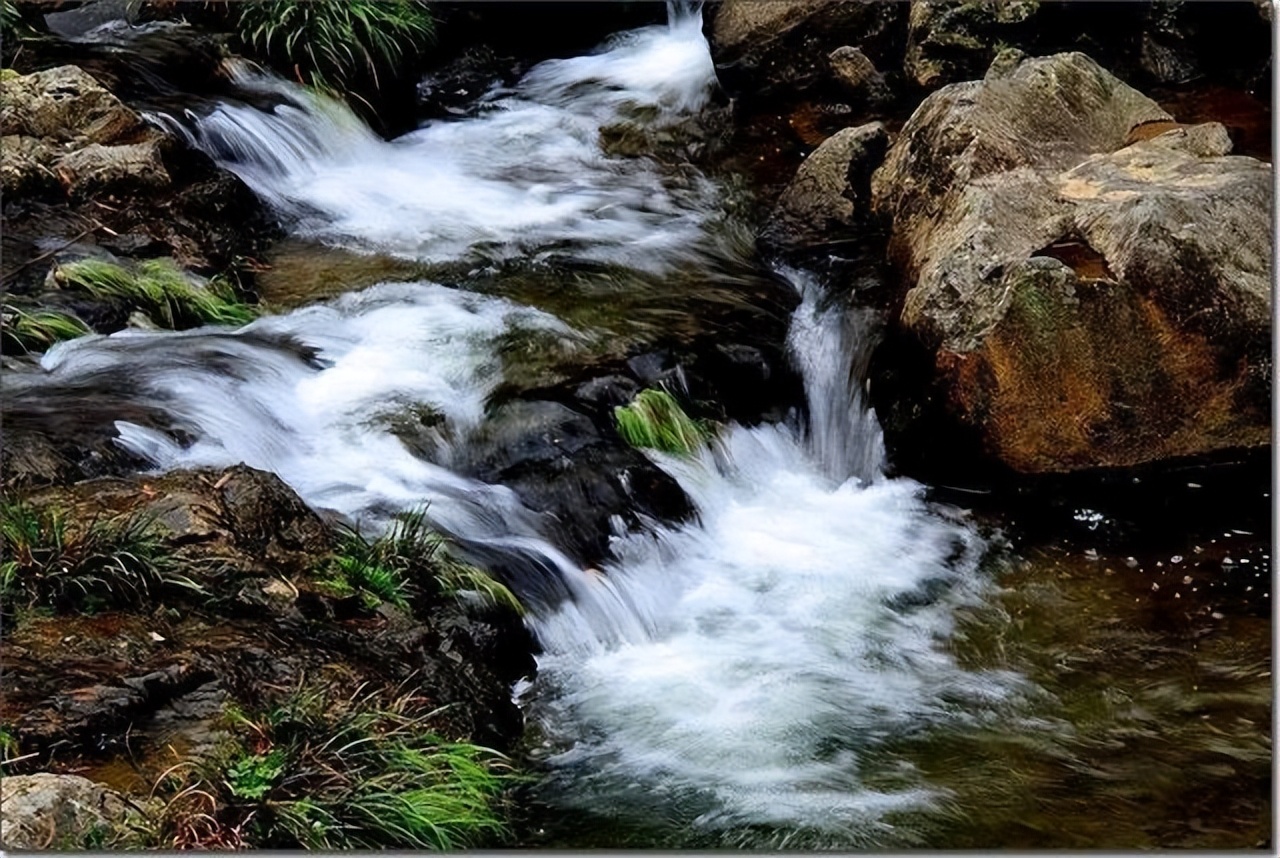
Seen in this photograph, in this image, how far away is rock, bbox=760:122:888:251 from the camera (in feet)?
25.0

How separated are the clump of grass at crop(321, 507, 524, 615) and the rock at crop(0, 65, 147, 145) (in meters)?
3.68

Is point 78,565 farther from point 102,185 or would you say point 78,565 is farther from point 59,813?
point 102,185

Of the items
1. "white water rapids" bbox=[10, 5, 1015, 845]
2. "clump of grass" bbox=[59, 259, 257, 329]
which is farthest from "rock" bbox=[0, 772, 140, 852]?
"clump of grass" bbox=[59, 259, 257, 329]

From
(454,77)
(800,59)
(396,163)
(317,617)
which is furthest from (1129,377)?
(454,77)

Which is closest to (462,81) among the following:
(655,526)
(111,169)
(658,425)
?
(111,169)

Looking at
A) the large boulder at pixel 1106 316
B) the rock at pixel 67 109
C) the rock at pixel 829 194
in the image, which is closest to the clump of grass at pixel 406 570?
the large boulder at pixel 1106 316

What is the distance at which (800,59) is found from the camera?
937 centimetres

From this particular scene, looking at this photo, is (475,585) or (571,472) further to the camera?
(571,472)

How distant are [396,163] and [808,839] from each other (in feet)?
20.6

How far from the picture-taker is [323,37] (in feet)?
29.4

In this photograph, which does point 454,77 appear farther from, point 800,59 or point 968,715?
point 968,715

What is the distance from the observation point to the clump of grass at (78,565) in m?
3.85

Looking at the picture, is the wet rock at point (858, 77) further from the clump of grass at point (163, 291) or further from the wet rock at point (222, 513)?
the wet rock at point (222, 513)

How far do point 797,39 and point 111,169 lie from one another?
478 centimetres
